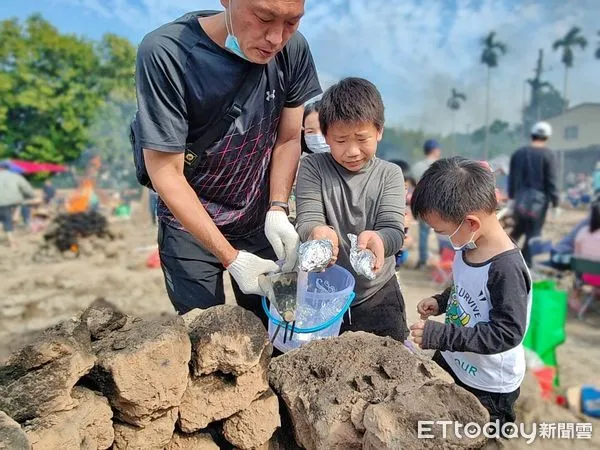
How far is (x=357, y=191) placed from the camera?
6.86 feet

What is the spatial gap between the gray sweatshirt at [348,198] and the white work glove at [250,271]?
0.73ft

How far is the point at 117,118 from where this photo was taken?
2856cm

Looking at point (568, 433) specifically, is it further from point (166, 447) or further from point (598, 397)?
point (166, 447)

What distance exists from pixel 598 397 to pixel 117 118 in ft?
94.2

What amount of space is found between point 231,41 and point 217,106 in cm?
24

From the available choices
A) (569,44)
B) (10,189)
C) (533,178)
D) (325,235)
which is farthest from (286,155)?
(569,44)

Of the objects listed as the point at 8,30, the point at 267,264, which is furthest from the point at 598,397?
the point at 8,30

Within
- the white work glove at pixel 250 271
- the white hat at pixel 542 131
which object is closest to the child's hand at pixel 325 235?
the white work glove at pixel 250 271

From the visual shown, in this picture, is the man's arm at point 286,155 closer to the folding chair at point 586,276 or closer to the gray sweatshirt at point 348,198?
the gray sweatshirt at point 348,198

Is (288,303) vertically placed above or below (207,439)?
above

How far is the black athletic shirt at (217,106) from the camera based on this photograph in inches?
70.6

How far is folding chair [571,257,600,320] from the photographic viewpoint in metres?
5.45

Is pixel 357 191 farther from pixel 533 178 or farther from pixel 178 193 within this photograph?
pixel 533 178

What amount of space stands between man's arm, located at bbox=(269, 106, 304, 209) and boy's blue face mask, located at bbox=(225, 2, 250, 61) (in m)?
0.41
